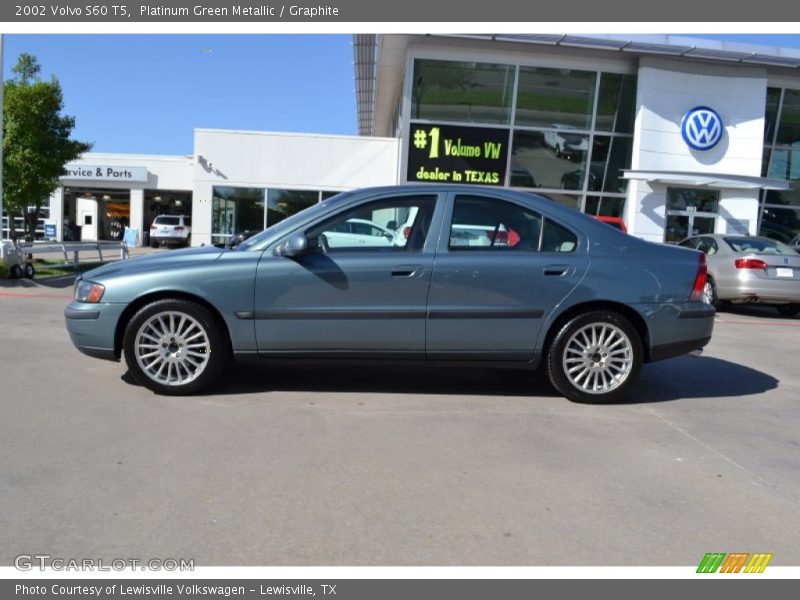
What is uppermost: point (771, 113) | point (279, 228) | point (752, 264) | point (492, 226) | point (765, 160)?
point (771, 113)

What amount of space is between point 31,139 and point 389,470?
14.9m

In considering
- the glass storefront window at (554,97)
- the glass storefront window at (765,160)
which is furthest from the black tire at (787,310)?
the glass storefront window at (765,160)

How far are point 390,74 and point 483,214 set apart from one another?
17084 mm

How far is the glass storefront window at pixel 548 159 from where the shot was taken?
61.8 feet

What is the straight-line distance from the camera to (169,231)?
3067 cm

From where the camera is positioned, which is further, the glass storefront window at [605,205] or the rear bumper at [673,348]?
the glass storefront window at [605,205]

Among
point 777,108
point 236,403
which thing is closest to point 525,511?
point 236,403

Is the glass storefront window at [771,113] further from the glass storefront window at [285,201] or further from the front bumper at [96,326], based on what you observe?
the front bumper at [96,326]

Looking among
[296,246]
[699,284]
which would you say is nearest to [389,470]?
[296,246]

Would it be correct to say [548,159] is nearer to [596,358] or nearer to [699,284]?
[699,284]

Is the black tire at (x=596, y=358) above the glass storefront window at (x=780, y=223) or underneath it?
underneath

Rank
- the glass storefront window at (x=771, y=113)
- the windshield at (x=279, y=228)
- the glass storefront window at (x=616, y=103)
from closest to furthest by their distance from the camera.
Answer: the windshield at (x=279, y=228) → the glass storefront window at (x=616, y=103) → the glass storefront window at (x=771, y=113)

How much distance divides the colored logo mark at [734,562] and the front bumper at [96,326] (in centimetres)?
427

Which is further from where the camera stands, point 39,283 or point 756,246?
point 39,283
